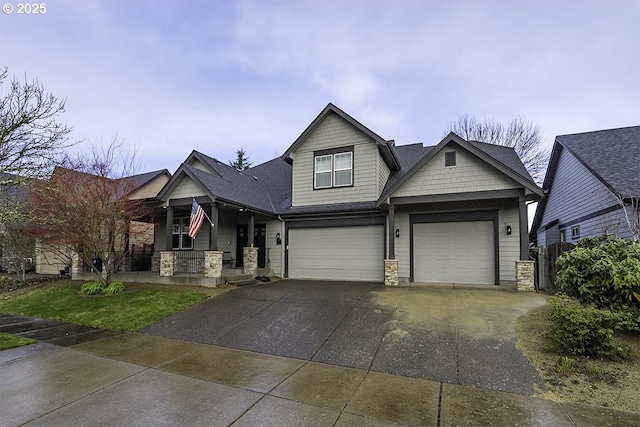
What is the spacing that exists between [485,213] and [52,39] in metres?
15.7

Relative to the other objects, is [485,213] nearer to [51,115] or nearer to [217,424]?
[217,424]

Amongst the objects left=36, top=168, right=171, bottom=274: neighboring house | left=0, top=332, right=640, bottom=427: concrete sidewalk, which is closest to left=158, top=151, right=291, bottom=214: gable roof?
left=36, top=168, right=171, bottom=274: neighboring house

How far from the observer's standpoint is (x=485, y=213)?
38.4 feet

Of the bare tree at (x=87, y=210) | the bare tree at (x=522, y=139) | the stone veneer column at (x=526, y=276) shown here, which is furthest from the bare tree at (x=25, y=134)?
the bare tree at (x=522, y=139)

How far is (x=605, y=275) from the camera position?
5.75m

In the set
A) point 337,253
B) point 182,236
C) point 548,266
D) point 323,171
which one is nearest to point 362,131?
point 323,171

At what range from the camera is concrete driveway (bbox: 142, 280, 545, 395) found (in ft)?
16.9

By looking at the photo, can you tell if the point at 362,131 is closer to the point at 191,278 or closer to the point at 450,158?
the point at 450,158

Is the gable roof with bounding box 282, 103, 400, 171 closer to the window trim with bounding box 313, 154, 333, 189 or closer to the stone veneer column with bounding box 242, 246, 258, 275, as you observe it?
the window trim with bounding box 313, 154, 333, 189

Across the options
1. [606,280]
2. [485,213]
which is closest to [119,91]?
[485,213]

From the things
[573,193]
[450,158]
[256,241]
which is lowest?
[256,241]

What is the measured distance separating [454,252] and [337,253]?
4.60 m

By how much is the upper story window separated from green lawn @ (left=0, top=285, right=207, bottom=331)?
22.9 ft

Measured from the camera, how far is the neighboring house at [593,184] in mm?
11312
